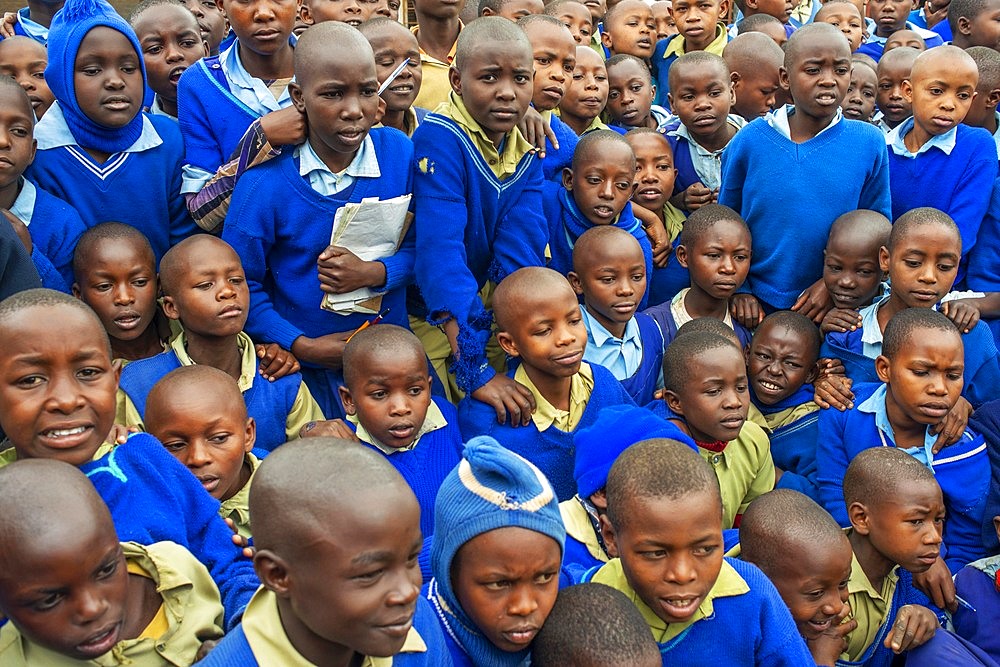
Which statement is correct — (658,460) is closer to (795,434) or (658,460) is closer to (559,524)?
(559,524)

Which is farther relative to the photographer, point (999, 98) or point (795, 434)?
point (999, 98)

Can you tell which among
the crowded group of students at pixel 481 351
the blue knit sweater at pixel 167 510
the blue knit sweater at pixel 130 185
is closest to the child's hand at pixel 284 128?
the crowded group of students at pixel 481 351

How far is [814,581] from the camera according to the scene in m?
2.68

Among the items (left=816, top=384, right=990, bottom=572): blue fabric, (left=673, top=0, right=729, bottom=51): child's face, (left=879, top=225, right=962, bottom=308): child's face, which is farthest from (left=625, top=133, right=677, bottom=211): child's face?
(left=673, top=0, right=729, bottom=51): child's face

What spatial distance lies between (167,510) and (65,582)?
50 centimetres

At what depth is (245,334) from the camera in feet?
11.3

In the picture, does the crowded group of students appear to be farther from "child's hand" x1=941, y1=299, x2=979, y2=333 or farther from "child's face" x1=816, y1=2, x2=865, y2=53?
"child's face" x1=816, y1=2, x2=865, y2=53

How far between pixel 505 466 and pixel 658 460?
50 centimetres

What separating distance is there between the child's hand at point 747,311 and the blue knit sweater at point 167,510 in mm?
2393

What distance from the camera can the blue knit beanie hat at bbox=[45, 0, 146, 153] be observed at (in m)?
3.41

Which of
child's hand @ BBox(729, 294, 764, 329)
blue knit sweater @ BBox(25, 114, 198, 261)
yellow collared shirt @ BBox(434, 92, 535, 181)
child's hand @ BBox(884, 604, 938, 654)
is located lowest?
child's hand @ BBox(884, 604, 938, 654)

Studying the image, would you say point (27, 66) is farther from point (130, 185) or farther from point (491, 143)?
point (491, 143)

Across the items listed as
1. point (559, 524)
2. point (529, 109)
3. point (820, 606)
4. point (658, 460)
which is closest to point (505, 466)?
point (559, 524)

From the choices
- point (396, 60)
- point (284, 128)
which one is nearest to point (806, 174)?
point (396, 60)
